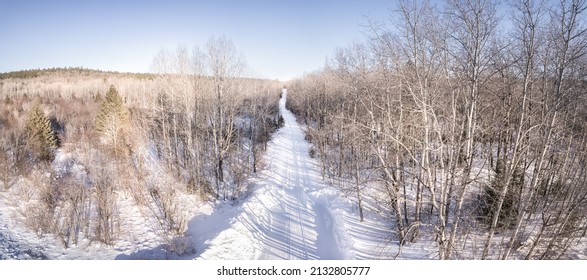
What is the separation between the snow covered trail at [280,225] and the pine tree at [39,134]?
8715mm

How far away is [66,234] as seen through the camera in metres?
8.17

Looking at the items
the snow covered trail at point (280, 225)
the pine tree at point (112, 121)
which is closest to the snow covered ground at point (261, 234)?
the snow covered trail at point (280, 225)

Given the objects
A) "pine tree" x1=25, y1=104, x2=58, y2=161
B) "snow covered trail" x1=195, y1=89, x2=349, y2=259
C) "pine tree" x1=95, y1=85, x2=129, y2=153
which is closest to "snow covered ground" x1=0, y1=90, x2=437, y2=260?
"snow covered trail" x1=195, y1=89, x2=349, y2=259

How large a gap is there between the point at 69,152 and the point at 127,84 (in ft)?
97.5

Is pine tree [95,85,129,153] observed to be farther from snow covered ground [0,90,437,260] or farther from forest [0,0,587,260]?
snow covered ground [0,90,437,260]

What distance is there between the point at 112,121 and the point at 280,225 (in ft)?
42.5

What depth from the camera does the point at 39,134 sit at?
12.4 m

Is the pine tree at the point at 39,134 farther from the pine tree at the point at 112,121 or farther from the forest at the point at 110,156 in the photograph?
the pine tree at the point at 112,121

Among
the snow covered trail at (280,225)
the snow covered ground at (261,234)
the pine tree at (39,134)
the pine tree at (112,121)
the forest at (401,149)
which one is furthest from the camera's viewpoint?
the pine tree at (112,121)

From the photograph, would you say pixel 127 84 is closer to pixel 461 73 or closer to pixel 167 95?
pixel 167 95

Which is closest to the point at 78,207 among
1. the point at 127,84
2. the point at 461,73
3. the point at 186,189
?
the point at 186,189

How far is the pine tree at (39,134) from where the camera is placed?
11.8m

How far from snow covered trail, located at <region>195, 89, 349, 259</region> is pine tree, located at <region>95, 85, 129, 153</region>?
365 inches

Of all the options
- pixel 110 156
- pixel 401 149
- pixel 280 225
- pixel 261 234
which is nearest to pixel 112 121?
pixel 110 156
